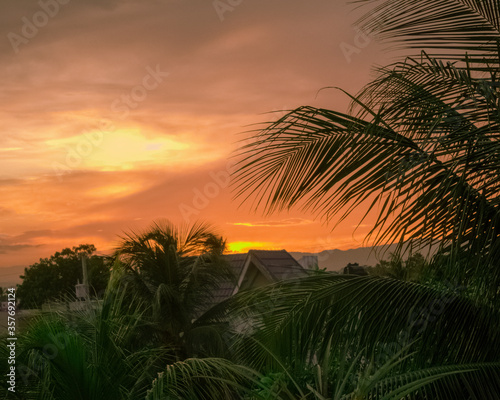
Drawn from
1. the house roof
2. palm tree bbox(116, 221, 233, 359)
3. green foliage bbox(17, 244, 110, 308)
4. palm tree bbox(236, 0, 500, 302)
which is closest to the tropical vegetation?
palm tree bbox(236, 0, 500, 302)

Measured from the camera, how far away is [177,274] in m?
18.9

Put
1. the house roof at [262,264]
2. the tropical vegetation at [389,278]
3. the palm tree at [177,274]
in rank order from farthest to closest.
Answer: the house roof at [262,264]
the palm tree at [177,274]
the tropical vegetation at [389,278]

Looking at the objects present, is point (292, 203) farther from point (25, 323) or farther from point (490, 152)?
point (25, 323)

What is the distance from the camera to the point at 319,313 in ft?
20.1

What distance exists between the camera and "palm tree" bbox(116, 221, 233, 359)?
60.5ft

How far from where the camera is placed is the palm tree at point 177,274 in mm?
18438

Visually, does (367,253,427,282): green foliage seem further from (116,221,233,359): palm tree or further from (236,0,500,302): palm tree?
(116,221,233,359): palm tree

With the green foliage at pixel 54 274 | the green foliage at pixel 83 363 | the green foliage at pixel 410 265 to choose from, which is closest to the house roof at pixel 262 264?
the green foliage at pixel 410 265

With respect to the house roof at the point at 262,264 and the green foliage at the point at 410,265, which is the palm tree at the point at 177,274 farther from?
the green foliage at the point at 410,265

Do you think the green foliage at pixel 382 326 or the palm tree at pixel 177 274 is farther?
the palm tree at pixel 177 274

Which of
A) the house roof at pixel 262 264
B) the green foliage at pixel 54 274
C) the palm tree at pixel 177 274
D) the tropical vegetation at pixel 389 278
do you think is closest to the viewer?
the tropical vegetation at pixel 389 278

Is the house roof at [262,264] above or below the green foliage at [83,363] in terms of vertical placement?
above

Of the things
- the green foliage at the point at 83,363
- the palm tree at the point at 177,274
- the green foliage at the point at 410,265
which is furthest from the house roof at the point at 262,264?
the green foliage at the point at 83,363

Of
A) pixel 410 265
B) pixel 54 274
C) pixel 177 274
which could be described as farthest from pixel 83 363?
pixel 54 274
